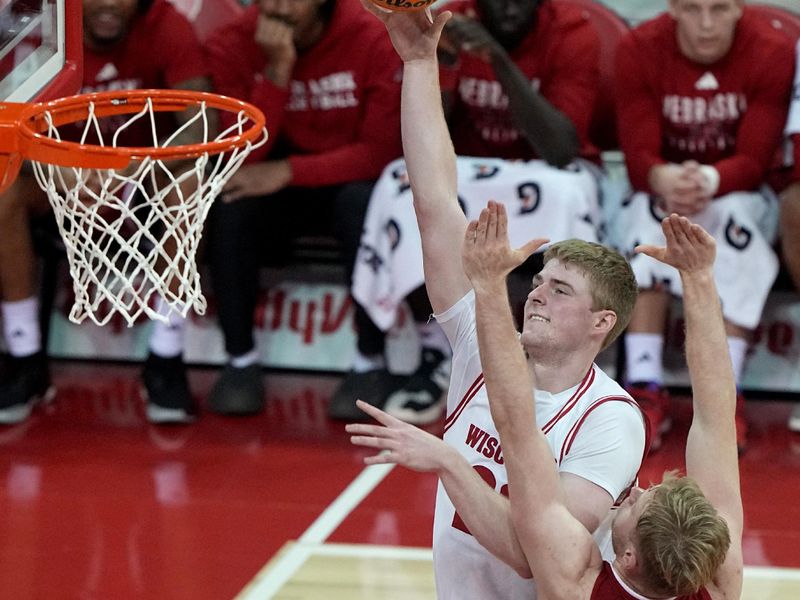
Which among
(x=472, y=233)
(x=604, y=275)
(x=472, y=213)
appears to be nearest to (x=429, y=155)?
(x=604, y=275)

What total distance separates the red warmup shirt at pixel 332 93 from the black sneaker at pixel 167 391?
0.95m

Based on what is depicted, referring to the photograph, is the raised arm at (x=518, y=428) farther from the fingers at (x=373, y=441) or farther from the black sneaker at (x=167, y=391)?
the black sneaker at (x=167, y=391)

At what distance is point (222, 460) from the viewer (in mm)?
5461

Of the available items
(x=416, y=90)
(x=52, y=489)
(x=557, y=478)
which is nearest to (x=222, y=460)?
(x=52, y=489)

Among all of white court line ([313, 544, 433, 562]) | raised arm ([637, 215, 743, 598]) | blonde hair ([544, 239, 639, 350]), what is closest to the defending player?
raised arm ([637, 215, 743, 598])

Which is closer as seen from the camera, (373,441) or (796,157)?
(373,441)

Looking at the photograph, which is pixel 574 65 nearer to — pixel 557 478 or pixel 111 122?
pixel 111 122

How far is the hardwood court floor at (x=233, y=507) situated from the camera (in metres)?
4.42

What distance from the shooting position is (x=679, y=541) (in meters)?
2.70

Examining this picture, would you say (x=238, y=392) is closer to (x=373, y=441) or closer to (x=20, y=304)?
(x=20, y=304)

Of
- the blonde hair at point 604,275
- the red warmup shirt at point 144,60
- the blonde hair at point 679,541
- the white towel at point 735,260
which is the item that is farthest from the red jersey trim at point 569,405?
the red warmup shirt at point 144,60

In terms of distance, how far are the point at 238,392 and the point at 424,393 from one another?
0.80m

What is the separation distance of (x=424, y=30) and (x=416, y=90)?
0.49ft

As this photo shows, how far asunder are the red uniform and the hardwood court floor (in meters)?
1.52
